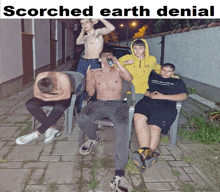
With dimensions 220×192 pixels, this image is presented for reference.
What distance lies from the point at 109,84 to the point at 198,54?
5218 mm

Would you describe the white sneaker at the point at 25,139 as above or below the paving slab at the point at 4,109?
below

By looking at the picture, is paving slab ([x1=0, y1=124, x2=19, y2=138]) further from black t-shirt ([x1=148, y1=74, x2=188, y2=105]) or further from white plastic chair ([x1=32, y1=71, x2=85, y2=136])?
black t-shirt ([x1=148, y1=74, x2=188, y2=105])

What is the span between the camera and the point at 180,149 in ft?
11.9

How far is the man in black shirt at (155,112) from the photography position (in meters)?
2.97

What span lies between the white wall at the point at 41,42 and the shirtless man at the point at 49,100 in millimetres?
6759

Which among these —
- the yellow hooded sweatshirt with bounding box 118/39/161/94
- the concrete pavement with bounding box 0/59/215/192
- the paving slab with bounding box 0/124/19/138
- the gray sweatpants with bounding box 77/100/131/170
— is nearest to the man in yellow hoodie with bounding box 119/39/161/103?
the yellow hooded sweatshirt with bounding box 118/39/161/94

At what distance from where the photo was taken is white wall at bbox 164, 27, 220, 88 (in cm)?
675

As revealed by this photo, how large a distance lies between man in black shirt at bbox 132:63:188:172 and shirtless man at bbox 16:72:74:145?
4.07 ft

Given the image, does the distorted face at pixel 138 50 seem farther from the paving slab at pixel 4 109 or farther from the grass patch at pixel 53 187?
the paving slab at pixel 4 109

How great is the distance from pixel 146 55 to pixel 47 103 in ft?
6.42

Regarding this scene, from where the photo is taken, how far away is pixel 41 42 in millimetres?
11102

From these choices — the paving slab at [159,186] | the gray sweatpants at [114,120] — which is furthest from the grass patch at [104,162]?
the paving slab at [159,186]

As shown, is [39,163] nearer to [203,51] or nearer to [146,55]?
[146,55]

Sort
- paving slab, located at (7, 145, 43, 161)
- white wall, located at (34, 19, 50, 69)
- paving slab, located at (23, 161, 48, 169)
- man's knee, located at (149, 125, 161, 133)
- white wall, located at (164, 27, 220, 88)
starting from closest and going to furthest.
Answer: paving slab, located at (23, 161, 48, 169)
paving slab, located at (7, 145, 43, 161)
man's knee, located at (149, 125, 161, 133)
white wall, located at (164, 27, 220, 88)
white wall, located at (34, 19, 50, 69)
